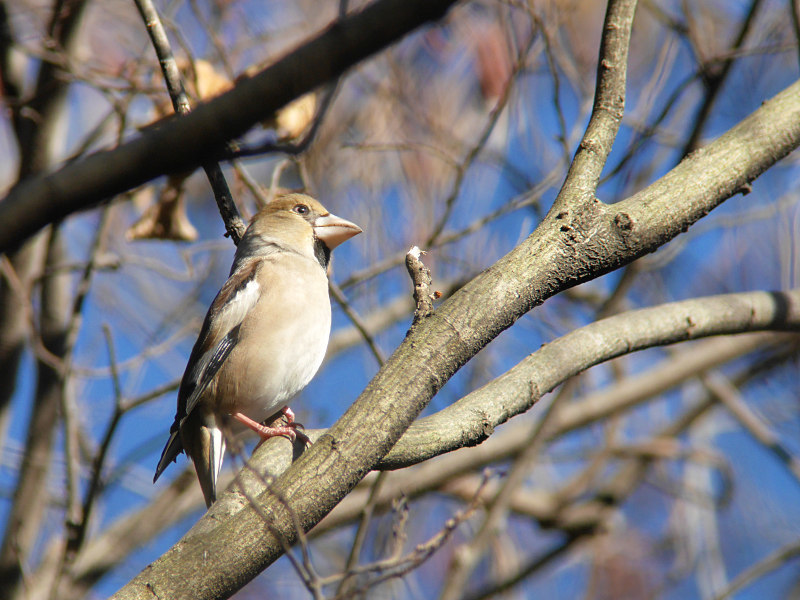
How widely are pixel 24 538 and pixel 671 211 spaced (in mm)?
5296

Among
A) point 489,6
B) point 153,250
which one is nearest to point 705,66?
point 489,6

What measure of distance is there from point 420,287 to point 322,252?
2.36m

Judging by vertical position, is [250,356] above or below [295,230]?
below

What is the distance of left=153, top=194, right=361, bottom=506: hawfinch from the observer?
4.00 m

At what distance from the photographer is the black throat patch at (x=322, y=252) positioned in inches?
189

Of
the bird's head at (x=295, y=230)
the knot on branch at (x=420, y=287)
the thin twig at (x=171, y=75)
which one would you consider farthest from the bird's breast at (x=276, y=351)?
the knot on branch at (x=420, y=287)

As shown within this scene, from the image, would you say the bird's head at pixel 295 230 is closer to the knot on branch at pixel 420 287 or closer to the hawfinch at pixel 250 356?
the hawfinch at pixel 250 356

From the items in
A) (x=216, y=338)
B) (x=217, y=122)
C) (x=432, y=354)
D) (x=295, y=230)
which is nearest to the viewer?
(x=217, y=122)

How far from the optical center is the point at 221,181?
10.7ft

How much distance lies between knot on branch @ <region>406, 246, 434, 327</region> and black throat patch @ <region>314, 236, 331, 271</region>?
214cm

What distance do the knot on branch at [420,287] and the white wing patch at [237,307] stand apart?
1743 mm

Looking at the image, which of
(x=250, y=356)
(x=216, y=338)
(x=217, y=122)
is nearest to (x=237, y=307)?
(x=216, y=338)

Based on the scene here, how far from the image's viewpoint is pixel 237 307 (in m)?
4.23

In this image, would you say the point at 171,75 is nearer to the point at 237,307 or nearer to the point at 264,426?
the point at 237,307
